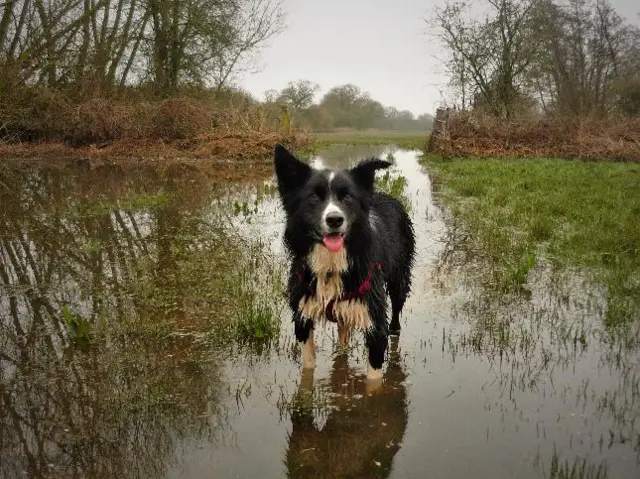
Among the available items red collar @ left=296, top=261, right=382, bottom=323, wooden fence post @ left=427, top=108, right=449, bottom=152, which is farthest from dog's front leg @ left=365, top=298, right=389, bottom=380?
wooden fence post @ left=427, top=108, right=449, bottom=152

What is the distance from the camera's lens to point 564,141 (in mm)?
21578

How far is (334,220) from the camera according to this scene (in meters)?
3.38

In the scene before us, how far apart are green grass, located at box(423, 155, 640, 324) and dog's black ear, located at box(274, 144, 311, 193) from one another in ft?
10.4

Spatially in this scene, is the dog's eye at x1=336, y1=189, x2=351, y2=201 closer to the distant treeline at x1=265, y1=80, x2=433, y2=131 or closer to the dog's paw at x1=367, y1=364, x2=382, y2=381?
the dog's paw at x1=367, y1=364, x2=382, y2=381

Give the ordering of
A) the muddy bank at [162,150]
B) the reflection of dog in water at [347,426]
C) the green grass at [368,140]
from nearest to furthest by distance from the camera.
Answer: the reflection of dog in water at [347,426] → the muddy bank at [162,150] → the green grass at [368,140]

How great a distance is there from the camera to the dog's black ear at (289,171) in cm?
370

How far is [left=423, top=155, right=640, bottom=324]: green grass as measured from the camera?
19.9 feet

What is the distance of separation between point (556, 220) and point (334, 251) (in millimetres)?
6634

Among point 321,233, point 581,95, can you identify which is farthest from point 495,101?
point 321,233

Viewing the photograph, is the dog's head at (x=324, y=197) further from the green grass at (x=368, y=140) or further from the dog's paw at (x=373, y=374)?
the green grass at (x=368, y=140)

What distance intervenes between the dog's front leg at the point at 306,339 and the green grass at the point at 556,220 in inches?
108

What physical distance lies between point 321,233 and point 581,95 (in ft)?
116

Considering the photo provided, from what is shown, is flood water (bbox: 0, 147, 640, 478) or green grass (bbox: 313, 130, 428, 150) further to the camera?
green grass (bbox: 313, 130, 428, 150)

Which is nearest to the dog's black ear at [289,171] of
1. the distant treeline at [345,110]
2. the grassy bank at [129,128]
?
the grassy bank at [129,128]
